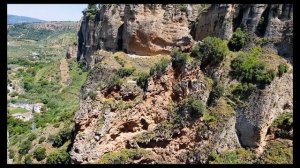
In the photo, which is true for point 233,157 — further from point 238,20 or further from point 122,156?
point 238,20

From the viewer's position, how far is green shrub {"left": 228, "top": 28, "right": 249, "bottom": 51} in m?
35.1

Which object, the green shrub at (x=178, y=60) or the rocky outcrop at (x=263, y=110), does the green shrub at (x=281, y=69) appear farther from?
the green shrub at (x=178, y=60)

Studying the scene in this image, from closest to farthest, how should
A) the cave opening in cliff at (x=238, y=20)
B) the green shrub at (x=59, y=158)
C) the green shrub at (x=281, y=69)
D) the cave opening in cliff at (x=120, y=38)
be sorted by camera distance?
the green shrub at (x=281, y=69) → the green shrub at (x=59, y=158) → the cave opening in cliff at (x=238, y=20) → the cave opening in cliff at (x=120, y=38)

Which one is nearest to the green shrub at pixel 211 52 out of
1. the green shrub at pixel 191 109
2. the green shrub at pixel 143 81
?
the green shrub at pixel 191 109

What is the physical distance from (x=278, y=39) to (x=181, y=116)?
8.44 metres

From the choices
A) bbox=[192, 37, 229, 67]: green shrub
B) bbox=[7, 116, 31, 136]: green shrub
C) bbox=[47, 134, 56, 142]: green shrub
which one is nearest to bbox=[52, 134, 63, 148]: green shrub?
bbox=[47, 134, 56, 142]: green shrub

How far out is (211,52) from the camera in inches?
1373

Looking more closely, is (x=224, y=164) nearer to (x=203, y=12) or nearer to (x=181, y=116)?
(x=181, y=116)

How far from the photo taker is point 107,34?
165 feet

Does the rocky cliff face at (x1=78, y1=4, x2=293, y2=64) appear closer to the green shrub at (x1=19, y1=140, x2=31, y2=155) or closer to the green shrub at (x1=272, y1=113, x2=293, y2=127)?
the green shrub at (x1=272, y1=113, x2=293, y2=127)

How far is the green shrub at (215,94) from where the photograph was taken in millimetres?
33219

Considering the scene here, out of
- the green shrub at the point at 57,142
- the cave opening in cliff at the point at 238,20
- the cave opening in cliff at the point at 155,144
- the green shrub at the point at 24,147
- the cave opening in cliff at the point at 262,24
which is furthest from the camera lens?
the green shrub at the point at 24,147

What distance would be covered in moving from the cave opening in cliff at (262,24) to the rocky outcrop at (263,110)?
13.3ft

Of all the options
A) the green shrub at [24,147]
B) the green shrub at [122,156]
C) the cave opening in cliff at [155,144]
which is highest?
the cave opening in cliff at [155,144]
